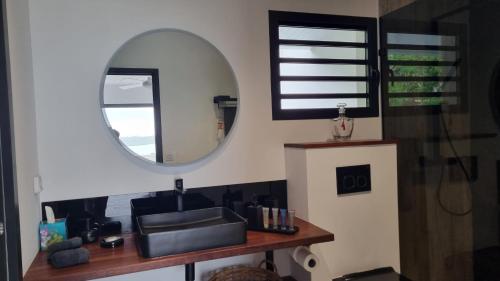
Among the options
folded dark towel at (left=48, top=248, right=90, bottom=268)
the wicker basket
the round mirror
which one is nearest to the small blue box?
folded dark towel at (left=48, top=248, right=90, bottom=268)

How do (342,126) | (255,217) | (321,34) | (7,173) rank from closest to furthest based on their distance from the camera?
(7,173) < (255,217) < (342,126) < (321,34)

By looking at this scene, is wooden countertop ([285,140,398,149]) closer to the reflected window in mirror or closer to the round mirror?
the round mirror

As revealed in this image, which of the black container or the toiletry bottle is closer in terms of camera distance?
the black container

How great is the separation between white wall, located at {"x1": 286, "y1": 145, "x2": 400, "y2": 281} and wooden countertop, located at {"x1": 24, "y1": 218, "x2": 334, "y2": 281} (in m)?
0.24

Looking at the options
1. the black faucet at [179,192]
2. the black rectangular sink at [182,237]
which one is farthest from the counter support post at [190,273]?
the black faucet at [179,192]

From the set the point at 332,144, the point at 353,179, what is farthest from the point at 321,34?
the point at 353,179

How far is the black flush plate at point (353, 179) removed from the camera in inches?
70.7

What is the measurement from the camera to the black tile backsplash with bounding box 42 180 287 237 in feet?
5.24

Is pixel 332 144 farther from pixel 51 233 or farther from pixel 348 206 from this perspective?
pixel 51 233

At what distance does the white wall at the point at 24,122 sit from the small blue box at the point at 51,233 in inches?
1.6

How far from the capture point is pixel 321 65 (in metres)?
2.06

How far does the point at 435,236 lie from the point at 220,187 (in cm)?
131

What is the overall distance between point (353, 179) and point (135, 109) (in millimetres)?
1207

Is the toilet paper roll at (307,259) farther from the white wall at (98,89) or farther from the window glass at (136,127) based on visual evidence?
the window glass at (136,127)
